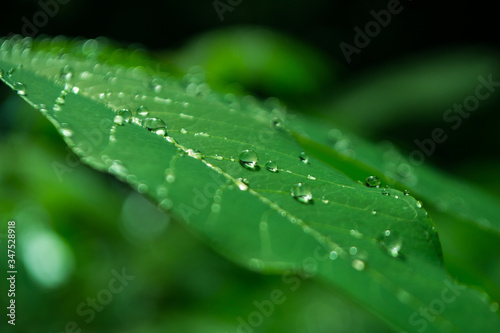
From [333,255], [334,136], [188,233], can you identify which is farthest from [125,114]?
[188,233]

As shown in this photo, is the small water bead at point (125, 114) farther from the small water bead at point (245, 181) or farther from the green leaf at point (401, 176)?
the green leaf at point (401, 176)

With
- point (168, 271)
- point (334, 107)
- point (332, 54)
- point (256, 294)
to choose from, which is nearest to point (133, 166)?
point (256, 294)

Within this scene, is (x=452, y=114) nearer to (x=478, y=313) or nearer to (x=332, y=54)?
(x=332, y=54)

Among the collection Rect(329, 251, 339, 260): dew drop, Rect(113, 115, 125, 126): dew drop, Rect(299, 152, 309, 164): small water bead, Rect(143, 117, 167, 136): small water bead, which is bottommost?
Rect(299, 152, 309, 164): small water bead

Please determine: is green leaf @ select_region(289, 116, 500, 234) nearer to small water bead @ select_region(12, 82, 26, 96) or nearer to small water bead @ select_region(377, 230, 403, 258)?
small water bead @ select_region(377, 230, 403, 258)

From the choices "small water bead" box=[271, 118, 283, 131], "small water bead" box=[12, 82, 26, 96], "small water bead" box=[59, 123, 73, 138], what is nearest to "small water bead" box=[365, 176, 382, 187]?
"small water bead" box=[271, 118, 283, 131]

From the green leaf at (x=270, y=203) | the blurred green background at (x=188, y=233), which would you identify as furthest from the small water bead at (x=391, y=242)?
the blurred green background at (x=188, y=233)
